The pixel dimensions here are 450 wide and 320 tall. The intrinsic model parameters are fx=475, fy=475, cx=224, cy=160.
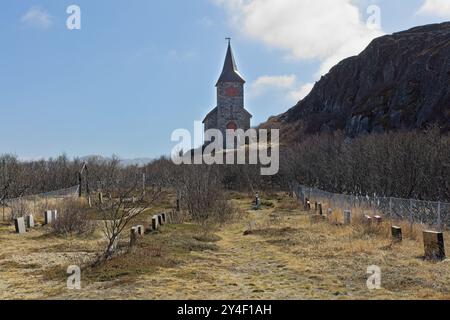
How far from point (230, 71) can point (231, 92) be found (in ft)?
12.0

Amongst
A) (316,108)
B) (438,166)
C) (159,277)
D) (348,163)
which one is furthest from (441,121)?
(159,277)

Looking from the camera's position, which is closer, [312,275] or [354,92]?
[312,275]

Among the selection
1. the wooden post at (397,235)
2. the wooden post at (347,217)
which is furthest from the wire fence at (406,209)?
the wooden post at (397,235)

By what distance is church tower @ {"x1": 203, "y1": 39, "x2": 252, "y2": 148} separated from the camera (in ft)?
257

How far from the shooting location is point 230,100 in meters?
79.0

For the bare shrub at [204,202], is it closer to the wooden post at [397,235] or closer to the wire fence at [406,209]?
the wire fence at [406,209]

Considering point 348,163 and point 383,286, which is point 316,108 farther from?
point 383,286

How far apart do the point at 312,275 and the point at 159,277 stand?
3600 mm

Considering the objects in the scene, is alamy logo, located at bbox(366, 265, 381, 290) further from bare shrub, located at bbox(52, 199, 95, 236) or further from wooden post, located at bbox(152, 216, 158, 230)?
bare shrub, located at bbox(52, 199, 95, 236)

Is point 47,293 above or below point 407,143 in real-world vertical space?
below

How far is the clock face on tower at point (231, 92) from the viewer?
78.1 metres

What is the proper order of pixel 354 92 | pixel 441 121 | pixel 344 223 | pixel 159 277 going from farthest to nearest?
pixel 354 92 → pixel 441 121 → pixel 344 223 → pixel 159 277
